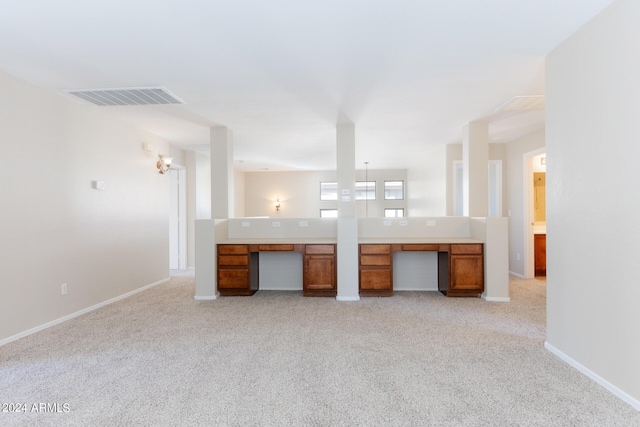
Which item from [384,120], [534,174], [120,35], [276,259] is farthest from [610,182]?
[534,174]

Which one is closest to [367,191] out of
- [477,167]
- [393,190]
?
[393,190]

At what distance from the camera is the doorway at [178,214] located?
6.46 meters

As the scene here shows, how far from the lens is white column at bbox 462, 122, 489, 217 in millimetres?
4527

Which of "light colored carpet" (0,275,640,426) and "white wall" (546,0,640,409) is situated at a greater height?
"white wall" (546,0,640,409)

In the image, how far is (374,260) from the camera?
4.32 meters

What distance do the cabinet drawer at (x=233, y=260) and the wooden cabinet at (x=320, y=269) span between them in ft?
2.74

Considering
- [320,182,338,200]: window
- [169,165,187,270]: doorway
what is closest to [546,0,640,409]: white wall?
[169,165,187,270]: doorway

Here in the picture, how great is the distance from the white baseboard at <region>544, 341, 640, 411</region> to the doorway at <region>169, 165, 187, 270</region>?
6151 millimetres

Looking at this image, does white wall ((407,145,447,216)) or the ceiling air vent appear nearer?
the ceiling air vent

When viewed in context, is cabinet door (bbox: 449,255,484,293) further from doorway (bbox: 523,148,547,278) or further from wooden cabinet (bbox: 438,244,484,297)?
doorway (bbox: 523,148,547,278)

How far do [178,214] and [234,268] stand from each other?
2.80m

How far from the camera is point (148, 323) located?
3393mm

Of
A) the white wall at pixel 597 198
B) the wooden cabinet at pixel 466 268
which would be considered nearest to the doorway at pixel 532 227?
the wooden cabinet at pixel 466 268

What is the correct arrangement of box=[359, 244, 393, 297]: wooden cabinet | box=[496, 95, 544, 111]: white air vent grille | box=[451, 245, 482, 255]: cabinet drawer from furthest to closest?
box=[359, 244, 393, 297]: wooden cabinet, box=[451, 245, 482, 255]: cabinet drawer, box=[496, 95, 544, 111]: white air vent grille
